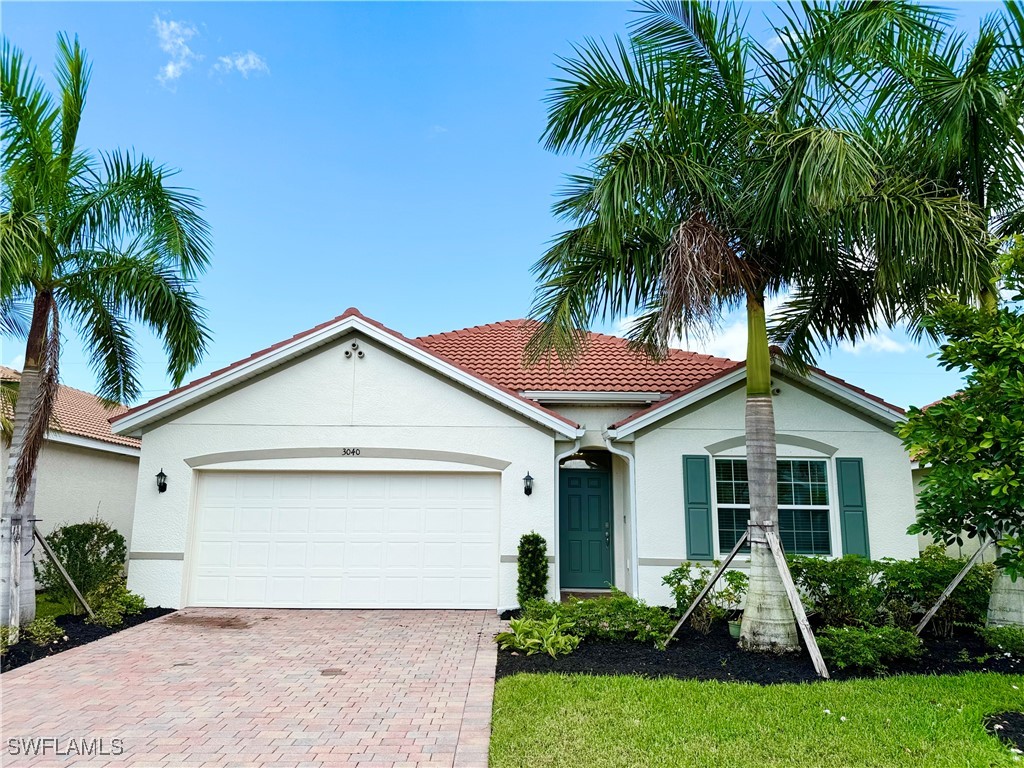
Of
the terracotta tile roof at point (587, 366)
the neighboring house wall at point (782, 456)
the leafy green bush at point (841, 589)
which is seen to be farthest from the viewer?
the terracotta tile roof at point (587, 366)

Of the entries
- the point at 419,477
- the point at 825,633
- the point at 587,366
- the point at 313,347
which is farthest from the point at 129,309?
the point at 825,633

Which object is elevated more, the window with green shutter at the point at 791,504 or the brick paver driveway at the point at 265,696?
the window with green shutter at the point at 791,504

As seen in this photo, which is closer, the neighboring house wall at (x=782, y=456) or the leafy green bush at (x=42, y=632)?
the leafy green bush at (x=42, y=632)

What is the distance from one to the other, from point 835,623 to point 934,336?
459 cm

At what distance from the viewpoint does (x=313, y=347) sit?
36.4 ft

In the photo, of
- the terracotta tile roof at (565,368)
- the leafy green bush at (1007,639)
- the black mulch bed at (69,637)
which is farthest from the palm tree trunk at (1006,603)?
the black mulch bed at (69,637)

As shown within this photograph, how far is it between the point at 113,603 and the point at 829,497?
11971 millimetres

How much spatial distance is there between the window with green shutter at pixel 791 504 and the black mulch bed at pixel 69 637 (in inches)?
379

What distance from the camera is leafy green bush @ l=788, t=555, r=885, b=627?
Answer: 8.09 m

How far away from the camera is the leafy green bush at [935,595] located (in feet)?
27.3

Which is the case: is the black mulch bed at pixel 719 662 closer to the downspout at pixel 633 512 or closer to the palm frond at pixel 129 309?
the downspout at pixel 633 512

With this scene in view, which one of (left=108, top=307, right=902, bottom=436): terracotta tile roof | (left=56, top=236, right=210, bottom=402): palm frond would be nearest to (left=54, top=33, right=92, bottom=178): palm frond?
(left=56, top=236, right=210, bottom=402): palm frond

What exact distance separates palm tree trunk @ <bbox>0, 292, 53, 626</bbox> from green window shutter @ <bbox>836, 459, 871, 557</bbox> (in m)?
12.5

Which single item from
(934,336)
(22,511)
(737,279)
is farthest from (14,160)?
(934,336)
